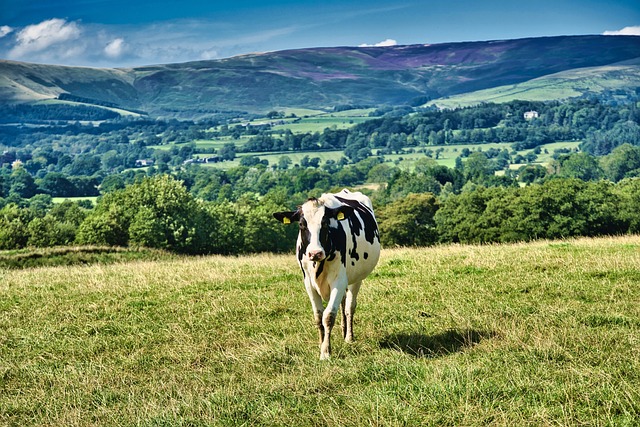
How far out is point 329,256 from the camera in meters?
11.9

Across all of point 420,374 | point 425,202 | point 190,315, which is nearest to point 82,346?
point 190,315

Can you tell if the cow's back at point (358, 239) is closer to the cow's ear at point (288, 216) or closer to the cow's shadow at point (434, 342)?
the cow's ear at point (288, 216)

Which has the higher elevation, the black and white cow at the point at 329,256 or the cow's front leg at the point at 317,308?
the black and white cow at the point at 329,256

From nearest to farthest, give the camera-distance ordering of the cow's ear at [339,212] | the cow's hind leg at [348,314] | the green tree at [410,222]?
the cow's ear at [339,212], the cow's hind leg at [348,314], the green tree at [410,222]

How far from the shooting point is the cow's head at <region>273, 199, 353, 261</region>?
1134 centimetres

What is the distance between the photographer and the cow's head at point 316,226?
446 inches

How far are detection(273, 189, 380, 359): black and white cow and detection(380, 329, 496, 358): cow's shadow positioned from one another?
2.94 ft

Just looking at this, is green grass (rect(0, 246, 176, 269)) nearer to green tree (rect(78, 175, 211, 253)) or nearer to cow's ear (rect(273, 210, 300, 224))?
green tree (rect(78, 175, 211, 253))

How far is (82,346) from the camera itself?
12477 mm

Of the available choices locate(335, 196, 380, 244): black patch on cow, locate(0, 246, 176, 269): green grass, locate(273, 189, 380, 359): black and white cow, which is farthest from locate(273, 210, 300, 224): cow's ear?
locate(0, 246, 176, 269): green grass

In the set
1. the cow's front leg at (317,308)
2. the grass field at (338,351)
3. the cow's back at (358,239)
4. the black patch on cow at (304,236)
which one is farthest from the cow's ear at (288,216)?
the grass field at (338,351)

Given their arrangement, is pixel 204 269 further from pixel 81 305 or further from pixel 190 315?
pixel 190 315

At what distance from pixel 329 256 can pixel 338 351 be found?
5.02 ft

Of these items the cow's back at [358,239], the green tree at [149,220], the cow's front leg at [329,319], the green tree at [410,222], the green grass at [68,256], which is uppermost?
the cow's back at [358,239]
